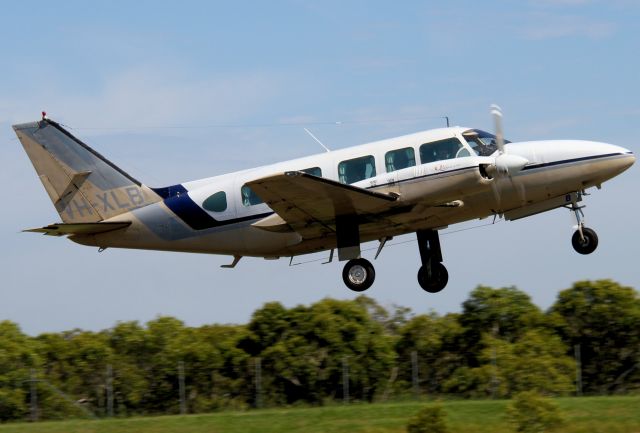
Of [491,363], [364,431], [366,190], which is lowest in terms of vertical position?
[364,431]

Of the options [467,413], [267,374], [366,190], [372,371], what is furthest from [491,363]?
[366,190]

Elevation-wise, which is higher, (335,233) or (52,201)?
(52,201)

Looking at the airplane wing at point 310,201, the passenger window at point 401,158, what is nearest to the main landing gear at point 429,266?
the airplane wing at point 310,201

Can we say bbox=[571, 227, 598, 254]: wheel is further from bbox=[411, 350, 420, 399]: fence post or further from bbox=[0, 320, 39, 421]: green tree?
bbox=[0, 320, 39, 421]: green tree

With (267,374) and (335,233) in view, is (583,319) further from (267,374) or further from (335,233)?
(335,233)

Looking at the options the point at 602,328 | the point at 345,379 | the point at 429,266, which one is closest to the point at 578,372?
the point at 602,328

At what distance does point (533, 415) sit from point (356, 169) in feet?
20.3

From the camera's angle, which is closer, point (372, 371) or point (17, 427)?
point (17, 427)

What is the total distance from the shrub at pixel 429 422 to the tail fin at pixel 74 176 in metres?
9.17

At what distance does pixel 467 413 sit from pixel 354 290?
12.0 ft

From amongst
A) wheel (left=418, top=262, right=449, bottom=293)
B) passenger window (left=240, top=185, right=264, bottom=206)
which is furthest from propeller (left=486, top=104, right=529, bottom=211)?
passenger window (left=240, top=185, right=264, bottom=206)

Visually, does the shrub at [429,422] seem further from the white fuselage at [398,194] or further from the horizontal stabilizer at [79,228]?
the horizontal stabilizer at [79,228]

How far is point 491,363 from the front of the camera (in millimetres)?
33438

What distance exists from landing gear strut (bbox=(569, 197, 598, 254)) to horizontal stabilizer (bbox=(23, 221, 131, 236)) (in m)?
9.98
